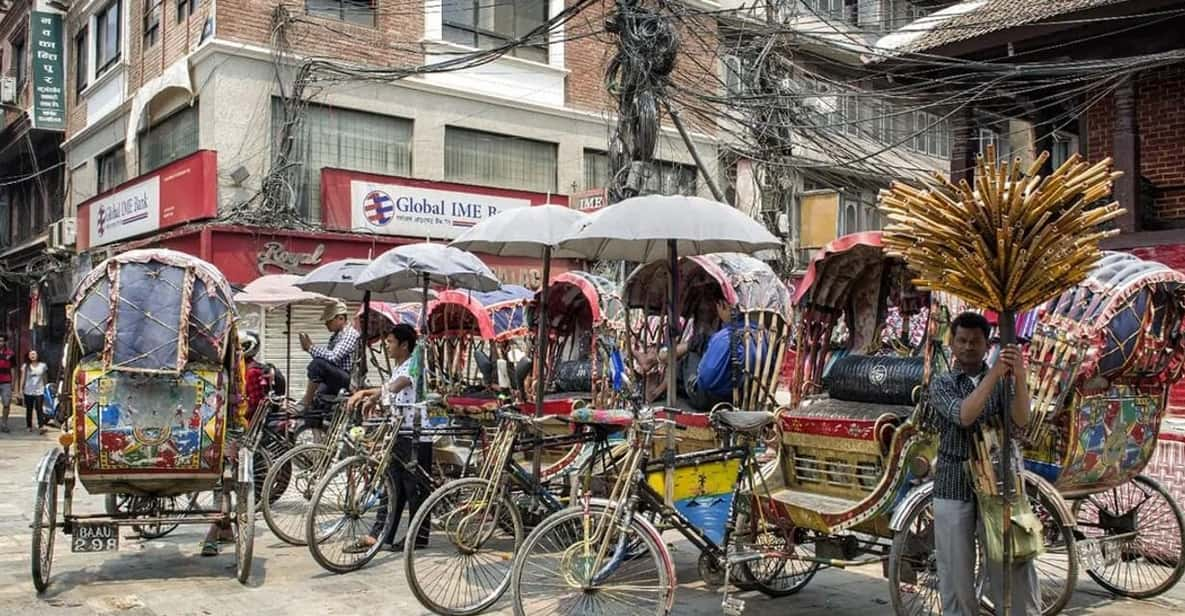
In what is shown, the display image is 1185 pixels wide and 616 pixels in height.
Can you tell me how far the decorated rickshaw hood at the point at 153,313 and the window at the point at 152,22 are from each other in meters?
13.8

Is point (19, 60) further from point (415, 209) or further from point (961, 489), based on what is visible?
point (961, 489)

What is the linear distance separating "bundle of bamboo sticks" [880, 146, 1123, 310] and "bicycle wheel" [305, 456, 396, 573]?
14.7 ft

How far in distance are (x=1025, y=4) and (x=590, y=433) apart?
10.4 meters

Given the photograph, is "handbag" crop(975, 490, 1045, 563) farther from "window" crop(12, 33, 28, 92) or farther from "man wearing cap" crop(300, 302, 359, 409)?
"window" crop(12, 33, 28, 92)

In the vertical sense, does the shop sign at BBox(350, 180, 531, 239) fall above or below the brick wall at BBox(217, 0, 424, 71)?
below

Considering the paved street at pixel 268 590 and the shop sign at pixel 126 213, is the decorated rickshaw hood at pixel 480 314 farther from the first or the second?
the shop sign at pixel 126 213

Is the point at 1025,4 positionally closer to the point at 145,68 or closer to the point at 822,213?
the point at 822,213

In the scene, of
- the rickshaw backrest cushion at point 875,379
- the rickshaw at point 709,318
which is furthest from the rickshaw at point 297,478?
the rickshaw backrest cushion at point 875,379

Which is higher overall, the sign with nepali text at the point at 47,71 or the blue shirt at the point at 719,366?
the sign with nepali text at the point at 47,71

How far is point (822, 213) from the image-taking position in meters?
21.1

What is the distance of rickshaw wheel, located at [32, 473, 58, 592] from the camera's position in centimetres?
655

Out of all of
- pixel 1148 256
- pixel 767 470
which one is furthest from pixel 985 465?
pixel 1148 256

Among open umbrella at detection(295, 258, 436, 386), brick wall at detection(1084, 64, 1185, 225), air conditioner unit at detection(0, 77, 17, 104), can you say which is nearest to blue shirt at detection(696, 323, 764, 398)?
open umbrella at detection(295, 258, 436, 386)

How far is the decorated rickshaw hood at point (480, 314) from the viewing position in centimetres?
1090
